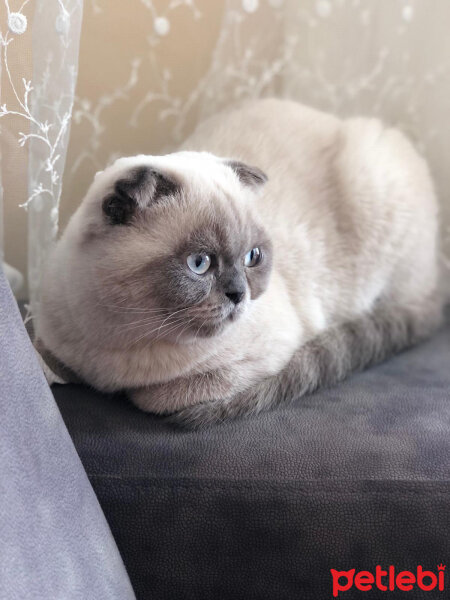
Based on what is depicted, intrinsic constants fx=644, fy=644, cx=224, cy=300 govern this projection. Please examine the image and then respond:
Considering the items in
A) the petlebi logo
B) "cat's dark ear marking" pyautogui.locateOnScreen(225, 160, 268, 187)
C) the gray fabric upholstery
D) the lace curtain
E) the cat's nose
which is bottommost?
the petlebi logo

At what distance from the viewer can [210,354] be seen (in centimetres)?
122

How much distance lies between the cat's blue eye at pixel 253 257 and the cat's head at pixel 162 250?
0.07 feet

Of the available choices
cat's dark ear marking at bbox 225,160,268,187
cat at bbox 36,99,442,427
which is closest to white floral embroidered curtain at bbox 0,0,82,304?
cat at bbox 36,99,442,427

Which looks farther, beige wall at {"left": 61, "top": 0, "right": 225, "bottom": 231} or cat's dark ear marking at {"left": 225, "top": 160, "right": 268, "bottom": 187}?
beige wall at {"left": 61, "top": 0, "right": 225, "bottom": 231}

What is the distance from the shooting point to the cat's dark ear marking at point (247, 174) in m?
1.25

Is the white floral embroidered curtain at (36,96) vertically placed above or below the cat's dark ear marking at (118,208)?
above

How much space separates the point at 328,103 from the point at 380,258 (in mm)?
496

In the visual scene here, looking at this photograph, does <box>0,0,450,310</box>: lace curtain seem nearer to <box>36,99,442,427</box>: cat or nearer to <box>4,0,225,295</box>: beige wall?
<box>4,0,225,295</box>: beige wall

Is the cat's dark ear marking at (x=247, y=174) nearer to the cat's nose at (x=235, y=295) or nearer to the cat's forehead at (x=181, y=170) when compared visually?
the cat's forehead at (x=181, y=170)

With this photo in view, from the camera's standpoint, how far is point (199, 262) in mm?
1092

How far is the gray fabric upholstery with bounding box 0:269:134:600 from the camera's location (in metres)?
0.71

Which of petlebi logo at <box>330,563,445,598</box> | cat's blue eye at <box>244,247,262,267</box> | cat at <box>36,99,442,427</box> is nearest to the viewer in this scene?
petlebi logo at <box>330,563,445,598</box>

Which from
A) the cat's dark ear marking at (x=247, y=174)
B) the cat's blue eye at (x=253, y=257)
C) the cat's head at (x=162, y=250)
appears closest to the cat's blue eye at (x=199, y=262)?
the cat's head at (x=162, y=250)

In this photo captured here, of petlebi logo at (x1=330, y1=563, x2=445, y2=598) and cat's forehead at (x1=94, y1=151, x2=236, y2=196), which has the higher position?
cat's forehead at (x1=94, y1=151, x2=236, y2=196)
